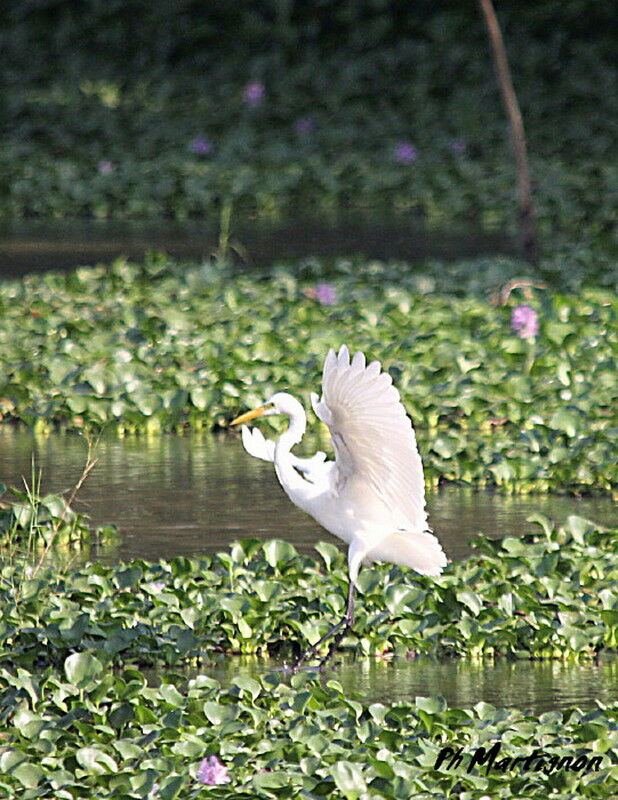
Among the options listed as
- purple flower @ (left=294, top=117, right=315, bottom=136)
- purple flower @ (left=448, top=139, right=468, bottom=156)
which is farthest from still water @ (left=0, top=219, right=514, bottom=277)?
purple flower @ (left=294, top=117, right=315, bottom=136)

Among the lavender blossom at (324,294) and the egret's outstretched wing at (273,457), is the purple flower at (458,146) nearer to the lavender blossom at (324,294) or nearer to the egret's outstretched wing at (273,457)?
the lavender blossom at (324,294)

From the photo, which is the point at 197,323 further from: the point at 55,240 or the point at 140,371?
the point at 55,240

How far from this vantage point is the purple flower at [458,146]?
1739 centimetres

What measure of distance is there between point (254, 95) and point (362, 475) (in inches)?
557

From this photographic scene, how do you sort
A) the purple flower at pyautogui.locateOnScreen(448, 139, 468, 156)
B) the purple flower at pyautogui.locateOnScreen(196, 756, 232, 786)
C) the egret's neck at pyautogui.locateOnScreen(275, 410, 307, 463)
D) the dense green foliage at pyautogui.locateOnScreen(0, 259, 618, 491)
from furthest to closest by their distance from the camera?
the purple flower at pyautogui.locateOnScreen(448, 139, 468, 156)
the dense green foliage at pyautogui.locateOnScreen(0, 259, 618, 491)
the egret's neck at pyautogui.locateOnScreen(275, 410, 307, 463)
the purple flower at pyautogui.locateOnScreen(196, 756, 232, 786)

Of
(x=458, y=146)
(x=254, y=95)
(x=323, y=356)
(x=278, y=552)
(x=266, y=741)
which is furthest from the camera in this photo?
(x=254, y=95)

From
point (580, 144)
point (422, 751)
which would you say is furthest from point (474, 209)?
point (422, 751)

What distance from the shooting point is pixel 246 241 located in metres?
14.6

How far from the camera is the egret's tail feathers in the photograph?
5.67 meters

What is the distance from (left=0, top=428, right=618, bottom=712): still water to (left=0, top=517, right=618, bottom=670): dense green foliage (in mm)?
77

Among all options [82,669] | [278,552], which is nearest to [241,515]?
[278,552]

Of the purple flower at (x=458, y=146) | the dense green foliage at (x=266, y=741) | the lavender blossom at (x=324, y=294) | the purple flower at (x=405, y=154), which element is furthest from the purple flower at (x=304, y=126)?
the dense green foliage at (x=266, y=741)

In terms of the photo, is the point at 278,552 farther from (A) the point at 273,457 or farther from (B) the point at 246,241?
(B) the point at 246,241
